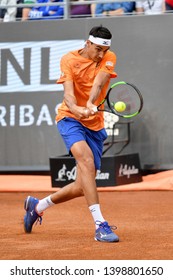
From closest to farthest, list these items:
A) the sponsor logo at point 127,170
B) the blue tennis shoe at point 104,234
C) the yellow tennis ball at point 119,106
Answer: the blue tennis shoe at point 104,234 < the yellow tennis ball at point 119,106 < the sponsor logo at point 127,170

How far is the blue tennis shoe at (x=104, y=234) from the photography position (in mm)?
7605

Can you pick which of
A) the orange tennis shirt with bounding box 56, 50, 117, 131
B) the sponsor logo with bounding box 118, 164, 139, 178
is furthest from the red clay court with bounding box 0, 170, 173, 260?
the orange tennis shirt with bounding box 56, 50, 117, 131

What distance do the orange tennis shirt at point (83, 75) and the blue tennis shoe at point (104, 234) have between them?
93 centimetres

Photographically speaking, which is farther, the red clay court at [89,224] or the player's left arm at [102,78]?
the player's left arm at [102,78]

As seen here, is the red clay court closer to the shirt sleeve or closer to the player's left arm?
the player's left arm

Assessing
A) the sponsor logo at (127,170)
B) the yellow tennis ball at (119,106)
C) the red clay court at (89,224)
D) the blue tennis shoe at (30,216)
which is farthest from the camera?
the sponsor logo at (127,170)

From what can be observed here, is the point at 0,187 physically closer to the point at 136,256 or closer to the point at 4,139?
the point at 4,139

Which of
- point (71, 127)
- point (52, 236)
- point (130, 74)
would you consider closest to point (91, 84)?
point (71, 127)

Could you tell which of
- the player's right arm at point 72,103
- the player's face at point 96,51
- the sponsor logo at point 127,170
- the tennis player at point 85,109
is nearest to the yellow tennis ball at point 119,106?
the tennis player at point 85,109

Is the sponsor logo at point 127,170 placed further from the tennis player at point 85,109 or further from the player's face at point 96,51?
the player's face at point 96,51

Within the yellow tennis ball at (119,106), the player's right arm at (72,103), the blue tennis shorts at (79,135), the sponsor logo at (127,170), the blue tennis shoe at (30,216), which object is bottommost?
the sponsor logo at (127,170)

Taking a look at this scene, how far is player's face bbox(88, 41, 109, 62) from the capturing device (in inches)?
311

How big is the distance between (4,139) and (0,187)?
1.39 metres

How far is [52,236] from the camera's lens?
8.14 meters
